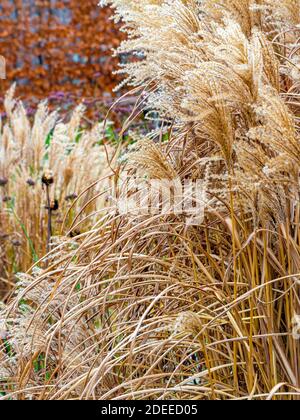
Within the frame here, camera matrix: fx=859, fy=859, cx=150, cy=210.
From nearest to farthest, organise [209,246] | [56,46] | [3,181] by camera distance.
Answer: [209,246] < [3,181] < [56,46]

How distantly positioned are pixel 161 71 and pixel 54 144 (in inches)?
81.8

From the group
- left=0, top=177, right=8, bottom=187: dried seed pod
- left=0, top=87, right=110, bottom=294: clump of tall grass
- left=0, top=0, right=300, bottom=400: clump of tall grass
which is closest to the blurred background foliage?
left=0, top=87, right=110, bottom=294: clump of tall grass

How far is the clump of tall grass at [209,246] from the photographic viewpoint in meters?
1.98

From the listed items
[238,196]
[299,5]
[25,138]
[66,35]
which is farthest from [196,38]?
[66,35]

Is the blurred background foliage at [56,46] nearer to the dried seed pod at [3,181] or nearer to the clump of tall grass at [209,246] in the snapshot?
the dried seed pod at [3,181]

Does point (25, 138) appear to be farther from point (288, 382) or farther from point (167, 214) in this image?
point (288, 382)

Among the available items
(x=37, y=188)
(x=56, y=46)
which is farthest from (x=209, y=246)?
(x=56, y=46)

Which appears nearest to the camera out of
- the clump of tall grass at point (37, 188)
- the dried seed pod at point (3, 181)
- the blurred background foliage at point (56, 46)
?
the clump of tall grass at point (37, 188)

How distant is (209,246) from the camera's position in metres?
2.35

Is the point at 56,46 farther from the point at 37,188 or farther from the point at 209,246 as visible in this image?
the point at 209,246

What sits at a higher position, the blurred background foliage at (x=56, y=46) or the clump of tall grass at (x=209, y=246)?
the blurred background foliage at (x=56, y=46)

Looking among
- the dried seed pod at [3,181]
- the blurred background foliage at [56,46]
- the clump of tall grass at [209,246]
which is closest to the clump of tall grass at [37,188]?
the dried seed pod at [3,181]

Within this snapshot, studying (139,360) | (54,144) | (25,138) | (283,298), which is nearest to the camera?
(283,298)

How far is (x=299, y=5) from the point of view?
2143mm
